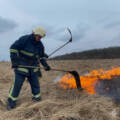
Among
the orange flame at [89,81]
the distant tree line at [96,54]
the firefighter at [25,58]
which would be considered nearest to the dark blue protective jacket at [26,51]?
the firefighter at [25,58]

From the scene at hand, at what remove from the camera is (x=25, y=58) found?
22.5ft

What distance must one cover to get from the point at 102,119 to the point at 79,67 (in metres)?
6.90

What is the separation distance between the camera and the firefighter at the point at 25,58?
21.7 ft

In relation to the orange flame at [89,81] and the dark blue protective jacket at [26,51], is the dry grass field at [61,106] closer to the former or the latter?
the orange flame at [89,81]

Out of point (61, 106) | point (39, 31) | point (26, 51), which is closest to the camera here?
point (61, 106)

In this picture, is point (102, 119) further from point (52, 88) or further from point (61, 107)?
point (52, 88)

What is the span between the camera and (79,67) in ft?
39.7

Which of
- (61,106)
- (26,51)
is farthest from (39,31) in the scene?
(61,106)

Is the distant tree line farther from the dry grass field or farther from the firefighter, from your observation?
the firefighter

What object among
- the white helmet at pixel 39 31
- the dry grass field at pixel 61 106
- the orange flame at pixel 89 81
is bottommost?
the dry grass field at pixel 61 106

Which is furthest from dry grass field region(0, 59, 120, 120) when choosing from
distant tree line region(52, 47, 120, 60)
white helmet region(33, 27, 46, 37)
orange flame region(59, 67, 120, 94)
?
distant tree line region(52, 47, 120, 60)

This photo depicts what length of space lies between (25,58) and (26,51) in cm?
22

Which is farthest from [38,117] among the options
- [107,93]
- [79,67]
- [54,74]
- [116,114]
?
[79,67]

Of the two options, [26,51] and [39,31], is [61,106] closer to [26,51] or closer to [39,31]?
[26,51]
